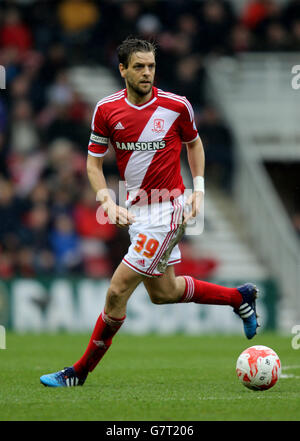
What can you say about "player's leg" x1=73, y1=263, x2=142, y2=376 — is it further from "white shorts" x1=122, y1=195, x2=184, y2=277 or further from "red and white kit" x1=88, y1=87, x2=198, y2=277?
"red and white kit" x1=88, y1=87, x2=198, y2=277

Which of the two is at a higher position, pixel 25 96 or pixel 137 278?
pixel 25 96

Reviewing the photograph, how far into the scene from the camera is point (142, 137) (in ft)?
22.6

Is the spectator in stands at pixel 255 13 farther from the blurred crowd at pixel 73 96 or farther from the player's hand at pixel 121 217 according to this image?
the player's hand at pixel 121 217

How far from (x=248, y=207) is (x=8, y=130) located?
425 centimetres

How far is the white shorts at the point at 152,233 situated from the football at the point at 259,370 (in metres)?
0.90

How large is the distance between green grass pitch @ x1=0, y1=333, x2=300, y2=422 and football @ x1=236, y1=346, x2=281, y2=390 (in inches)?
3.2

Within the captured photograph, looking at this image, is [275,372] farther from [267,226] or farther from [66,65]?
[66,65]

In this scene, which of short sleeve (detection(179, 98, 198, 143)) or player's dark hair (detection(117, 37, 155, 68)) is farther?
short sleeve (detection(179, 98, 198, 143))

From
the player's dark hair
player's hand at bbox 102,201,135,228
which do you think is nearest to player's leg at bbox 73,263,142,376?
player's hand at bbox 102,201,135,228

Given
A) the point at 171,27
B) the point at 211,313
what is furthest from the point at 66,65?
the point at 211,313

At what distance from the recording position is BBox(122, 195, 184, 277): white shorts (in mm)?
6719

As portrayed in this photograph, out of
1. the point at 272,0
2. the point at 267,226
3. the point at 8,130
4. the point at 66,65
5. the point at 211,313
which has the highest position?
the point at 272,0

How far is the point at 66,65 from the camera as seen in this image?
55.1 feet

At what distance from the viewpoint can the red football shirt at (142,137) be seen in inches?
271
